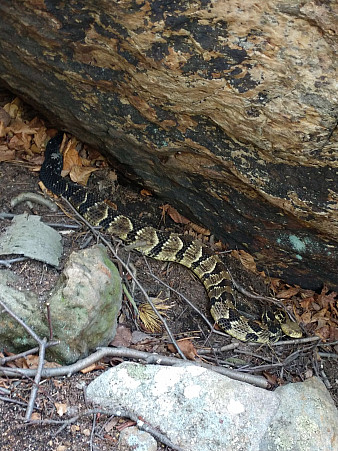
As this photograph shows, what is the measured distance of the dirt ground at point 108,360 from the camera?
8.92ft

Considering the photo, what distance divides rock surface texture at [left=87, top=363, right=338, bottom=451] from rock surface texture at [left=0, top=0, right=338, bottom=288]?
1537 millimetres

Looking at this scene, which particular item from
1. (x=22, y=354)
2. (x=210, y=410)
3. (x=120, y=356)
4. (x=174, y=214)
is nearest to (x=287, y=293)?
(x=174, y=214)

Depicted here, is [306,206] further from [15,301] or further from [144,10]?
[15,301]

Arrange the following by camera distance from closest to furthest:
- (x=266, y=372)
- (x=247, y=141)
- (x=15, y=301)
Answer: (x=15, y=301)
(x=247, y=141)
(x=266, y=372)

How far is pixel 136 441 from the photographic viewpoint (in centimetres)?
278

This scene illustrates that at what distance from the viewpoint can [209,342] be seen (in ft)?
14.4

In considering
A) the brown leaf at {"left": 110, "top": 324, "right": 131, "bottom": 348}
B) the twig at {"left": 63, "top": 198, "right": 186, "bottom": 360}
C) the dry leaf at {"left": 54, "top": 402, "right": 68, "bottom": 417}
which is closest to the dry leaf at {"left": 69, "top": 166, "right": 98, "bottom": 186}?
the twig at {"left": 63, "top": 198, "right": 186, "bottom": 360}

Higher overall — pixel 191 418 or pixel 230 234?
pixel 191 418

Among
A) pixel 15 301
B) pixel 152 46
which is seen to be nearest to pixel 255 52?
pixel 152 46

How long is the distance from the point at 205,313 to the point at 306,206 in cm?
157

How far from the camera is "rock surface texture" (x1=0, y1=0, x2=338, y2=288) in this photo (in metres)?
2.97

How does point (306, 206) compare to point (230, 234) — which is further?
point (230, 234)

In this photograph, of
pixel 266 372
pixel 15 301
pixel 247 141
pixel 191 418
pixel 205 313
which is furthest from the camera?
pixel 205 313

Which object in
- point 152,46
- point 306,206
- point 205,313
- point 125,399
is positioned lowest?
point 205,313
